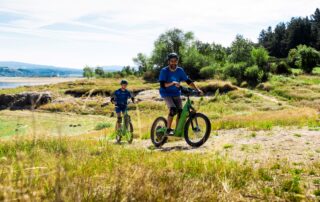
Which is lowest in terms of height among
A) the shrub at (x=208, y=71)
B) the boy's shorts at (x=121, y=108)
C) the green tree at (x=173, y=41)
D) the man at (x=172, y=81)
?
the boy's shorts at (x=121, y=108)

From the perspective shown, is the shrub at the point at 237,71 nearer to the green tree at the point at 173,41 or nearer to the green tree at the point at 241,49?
the green tree at the point at 241,49

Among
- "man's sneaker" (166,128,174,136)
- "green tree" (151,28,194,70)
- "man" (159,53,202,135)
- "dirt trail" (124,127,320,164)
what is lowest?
"dirt trail" (124,127,320,164)

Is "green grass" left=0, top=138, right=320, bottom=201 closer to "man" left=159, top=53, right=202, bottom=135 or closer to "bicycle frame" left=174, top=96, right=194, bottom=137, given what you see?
"bicycle frame" left=174, top=96, right=194, bottom=137

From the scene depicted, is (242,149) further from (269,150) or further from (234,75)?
(234,75)

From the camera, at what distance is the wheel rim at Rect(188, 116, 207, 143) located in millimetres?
11805

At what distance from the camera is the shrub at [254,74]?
57.1 m

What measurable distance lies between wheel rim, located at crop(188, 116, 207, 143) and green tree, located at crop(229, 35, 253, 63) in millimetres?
55223

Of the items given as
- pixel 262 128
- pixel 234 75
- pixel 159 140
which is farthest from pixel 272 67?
pixel 159 140

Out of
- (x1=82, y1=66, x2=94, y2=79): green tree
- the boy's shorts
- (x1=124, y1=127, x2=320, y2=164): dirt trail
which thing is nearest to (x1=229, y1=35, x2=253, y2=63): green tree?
the boy's shorts

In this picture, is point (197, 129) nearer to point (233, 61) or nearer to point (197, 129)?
point (197, 129)

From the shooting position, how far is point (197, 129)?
11.9m

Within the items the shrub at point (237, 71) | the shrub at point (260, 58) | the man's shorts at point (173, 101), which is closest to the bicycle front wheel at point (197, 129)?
the man's shorts at point (173, 101)

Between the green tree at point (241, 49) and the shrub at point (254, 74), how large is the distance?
21.8 feet

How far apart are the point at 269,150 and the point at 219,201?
6.33 m
